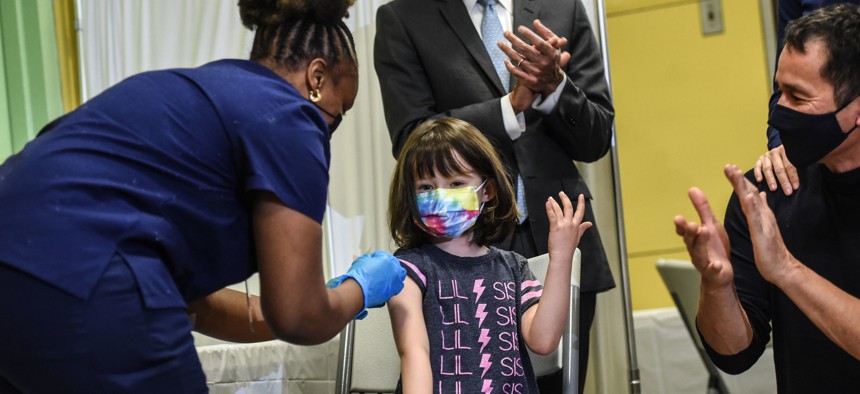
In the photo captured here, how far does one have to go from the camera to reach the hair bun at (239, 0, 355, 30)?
1721 mm

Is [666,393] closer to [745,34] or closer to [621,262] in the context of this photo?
[621,262]

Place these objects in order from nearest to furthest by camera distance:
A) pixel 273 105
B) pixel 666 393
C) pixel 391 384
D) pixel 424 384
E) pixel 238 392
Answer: pixel 273 105, pixel 424 384, pixel 391 384, pixel 238 392, pixel 666 393

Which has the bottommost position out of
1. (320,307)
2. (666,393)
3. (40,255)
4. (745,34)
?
(666,393)

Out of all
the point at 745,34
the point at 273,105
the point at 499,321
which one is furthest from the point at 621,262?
the point at 273,105

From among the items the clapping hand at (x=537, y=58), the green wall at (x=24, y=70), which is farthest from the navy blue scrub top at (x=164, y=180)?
the green wall at (x=24, y=70)

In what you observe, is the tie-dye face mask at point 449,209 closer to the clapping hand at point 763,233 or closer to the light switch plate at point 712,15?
the clapping hand at point 763,233

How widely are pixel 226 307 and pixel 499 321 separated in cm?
69

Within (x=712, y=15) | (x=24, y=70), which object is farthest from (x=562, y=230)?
(x=24, y=70)

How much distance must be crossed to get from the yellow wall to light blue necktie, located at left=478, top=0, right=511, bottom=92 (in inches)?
45.9

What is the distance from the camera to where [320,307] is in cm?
156

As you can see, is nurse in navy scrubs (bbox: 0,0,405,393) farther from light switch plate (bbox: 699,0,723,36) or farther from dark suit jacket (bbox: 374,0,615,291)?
light switch plate (bbox: 699,0,723,36)

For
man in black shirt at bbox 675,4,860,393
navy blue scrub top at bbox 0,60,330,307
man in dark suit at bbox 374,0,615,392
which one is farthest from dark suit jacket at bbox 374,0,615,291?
navy blue scrub top at bbox 0,60,330,307

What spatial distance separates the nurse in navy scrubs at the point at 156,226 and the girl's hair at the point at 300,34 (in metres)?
0.07

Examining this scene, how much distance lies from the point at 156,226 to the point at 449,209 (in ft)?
3.25
